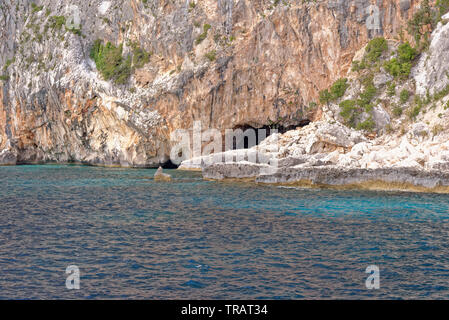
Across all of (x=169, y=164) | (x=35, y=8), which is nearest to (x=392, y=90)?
(x=169, y=164)

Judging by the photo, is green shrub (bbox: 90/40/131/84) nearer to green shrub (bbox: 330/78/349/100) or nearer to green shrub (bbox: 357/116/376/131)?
green shrub (bbox: 330/78/349/100)

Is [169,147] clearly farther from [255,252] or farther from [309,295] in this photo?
[309,295]

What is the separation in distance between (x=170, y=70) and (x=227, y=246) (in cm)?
4170

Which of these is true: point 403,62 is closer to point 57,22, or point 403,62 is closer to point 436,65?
point 436,65

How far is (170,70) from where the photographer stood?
54531 millimetres

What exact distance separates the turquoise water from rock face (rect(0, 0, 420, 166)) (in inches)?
727

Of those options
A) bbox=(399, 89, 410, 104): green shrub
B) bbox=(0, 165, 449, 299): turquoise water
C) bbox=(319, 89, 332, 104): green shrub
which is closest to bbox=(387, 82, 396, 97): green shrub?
bbox=(399, 89, 410, 104): green shrub

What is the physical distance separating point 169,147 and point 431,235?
42088mm

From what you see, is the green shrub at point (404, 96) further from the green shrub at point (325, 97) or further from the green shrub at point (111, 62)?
the green shrub at point (111, 62)

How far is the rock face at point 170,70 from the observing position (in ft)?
152

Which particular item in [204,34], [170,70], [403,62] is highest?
[204,34]

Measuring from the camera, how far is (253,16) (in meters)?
49.7

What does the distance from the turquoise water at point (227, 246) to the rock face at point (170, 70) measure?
60.5 feet

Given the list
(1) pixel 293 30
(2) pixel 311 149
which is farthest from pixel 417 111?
(1) pixel 293 30
